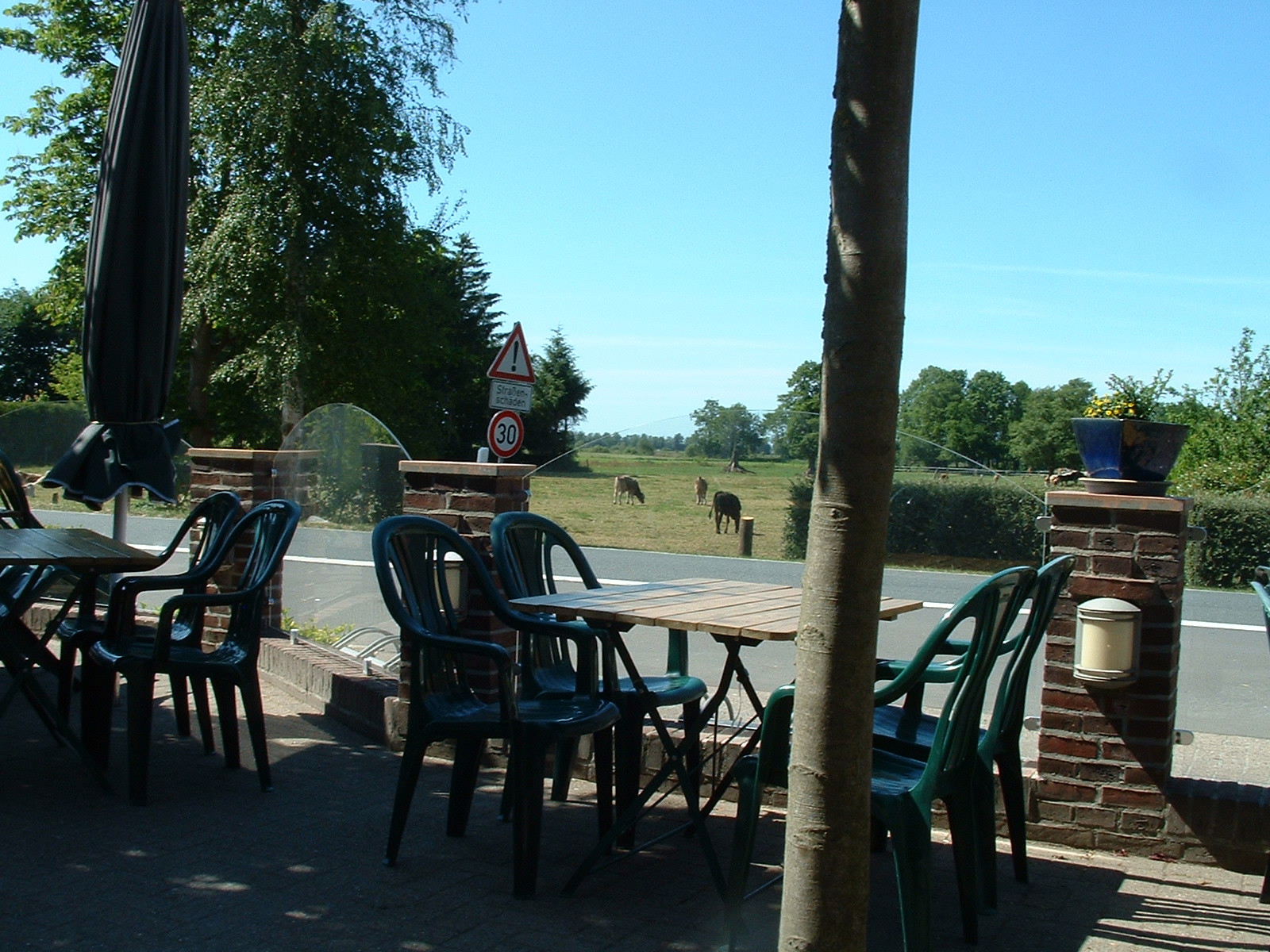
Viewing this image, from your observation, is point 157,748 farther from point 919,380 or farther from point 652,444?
point 919,380

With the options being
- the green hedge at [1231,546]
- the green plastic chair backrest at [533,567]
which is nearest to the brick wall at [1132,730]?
the green plastic chair backrest at [533,567]

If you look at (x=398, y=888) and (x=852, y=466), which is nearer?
(x=852, y=466)

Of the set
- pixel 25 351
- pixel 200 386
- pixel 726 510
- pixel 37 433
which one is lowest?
pixel 726 510

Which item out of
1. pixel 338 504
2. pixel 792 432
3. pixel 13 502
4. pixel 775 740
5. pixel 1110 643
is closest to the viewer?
pixel 775 740

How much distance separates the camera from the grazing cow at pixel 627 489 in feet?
78.2

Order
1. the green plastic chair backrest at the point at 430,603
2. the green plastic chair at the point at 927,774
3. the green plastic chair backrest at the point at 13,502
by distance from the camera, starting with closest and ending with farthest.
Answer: the green plastic chair at the point at 927,774 → the green plastic chair backrest at the point at 430,603 → the green plastic chair backrest at the point at 13,502

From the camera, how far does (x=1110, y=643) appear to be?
3980 mm

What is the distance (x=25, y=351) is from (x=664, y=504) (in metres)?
38.8

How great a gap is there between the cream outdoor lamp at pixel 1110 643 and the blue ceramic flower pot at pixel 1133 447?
52cm

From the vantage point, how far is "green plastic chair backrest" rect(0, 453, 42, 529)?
613 centimetres

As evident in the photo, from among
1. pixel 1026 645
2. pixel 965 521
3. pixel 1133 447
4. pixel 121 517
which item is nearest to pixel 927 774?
pixel 1026 645

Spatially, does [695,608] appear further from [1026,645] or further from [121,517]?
[121,517]

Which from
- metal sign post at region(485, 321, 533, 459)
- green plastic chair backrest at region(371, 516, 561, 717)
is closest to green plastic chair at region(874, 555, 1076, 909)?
green plastic chair backrest at region(371, 516, 561, 717)

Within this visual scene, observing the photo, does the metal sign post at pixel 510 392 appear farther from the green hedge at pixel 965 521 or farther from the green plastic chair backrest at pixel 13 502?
the green hedge at pixel 965 521
